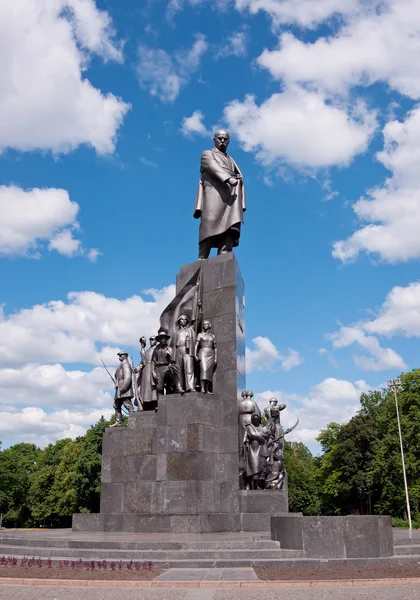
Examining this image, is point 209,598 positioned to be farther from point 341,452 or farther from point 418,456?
point 341,452

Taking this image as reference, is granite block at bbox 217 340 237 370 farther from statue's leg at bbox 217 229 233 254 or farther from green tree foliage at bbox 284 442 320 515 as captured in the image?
green tree foliage at bbox 284 442 320 515

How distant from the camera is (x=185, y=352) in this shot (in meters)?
17.4

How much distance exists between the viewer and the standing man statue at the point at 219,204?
2002 cm

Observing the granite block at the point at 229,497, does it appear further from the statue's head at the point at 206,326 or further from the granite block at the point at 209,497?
the statue's head at the point at 206,326

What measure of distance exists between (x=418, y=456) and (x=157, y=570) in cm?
3975

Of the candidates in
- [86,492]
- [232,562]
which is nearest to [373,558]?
[232,562]

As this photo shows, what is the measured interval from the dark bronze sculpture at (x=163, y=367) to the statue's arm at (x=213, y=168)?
5446 millimetres

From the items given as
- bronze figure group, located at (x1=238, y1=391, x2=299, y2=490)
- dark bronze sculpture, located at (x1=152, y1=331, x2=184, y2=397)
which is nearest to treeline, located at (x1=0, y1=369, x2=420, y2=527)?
bronze figure group, located at (x1=238, y1=391, x2=299, y2=490)

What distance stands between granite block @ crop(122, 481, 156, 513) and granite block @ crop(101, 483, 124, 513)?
0.62 feet

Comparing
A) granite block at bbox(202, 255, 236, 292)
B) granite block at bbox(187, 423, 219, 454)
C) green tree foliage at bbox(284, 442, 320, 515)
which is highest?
granite block at bbox(202, 255, 236, 292)

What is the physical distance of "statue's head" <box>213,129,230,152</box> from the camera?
2062 centimetres

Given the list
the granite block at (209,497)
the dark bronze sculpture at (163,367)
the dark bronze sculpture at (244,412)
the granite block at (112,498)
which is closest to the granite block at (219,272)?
the dark bronze sculpture at (163,367)

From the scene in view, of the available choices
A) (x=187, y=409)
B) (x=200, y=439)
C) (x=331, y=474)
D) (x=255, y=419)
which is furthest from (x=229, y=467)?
(x=331, y=474)

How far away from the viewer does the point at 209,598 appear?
7828mm
